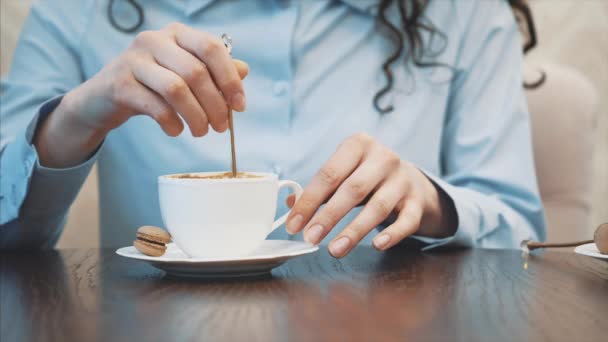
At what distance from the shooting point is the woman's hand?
2.27ft

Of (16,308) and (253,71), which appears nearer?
(16,308)

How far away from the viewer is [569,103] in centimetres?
135

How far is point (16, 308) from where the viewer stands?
49cm

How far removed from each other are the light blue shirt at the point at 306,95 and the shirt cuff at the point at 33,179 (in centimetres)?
20

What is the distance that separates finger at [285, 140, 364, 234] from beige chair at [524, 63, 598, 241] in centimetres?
71

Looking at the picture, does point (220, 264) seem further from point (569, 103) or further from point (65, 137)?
point (569, 103)

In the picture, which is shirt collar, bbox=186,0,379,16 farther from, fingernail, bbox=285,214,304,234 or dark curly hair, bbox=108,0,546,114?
fingernail, bbox=285,214,304,234

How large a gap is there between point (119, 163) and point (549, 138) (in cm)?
78

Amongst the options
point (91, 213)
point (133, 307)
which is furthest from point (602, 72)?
point (133, 307)

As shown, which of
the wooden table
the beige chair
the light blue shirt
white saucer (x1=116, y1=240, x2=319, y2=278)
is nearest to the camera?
the wooden table

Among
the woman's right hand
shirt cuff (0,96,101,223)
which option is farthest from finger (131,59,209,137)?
shirt cuff (0,96,101,223)

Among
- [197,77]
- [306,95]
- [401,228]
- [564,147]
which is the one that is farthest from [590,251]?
[564,147]

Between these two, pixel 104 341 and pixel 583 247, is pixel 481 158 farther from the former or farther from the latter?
pixel 104 341

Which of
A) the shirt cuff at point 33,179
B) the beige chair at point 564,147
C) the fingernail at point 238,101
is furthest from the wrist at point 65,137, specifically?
the beige chair at point 564,147
